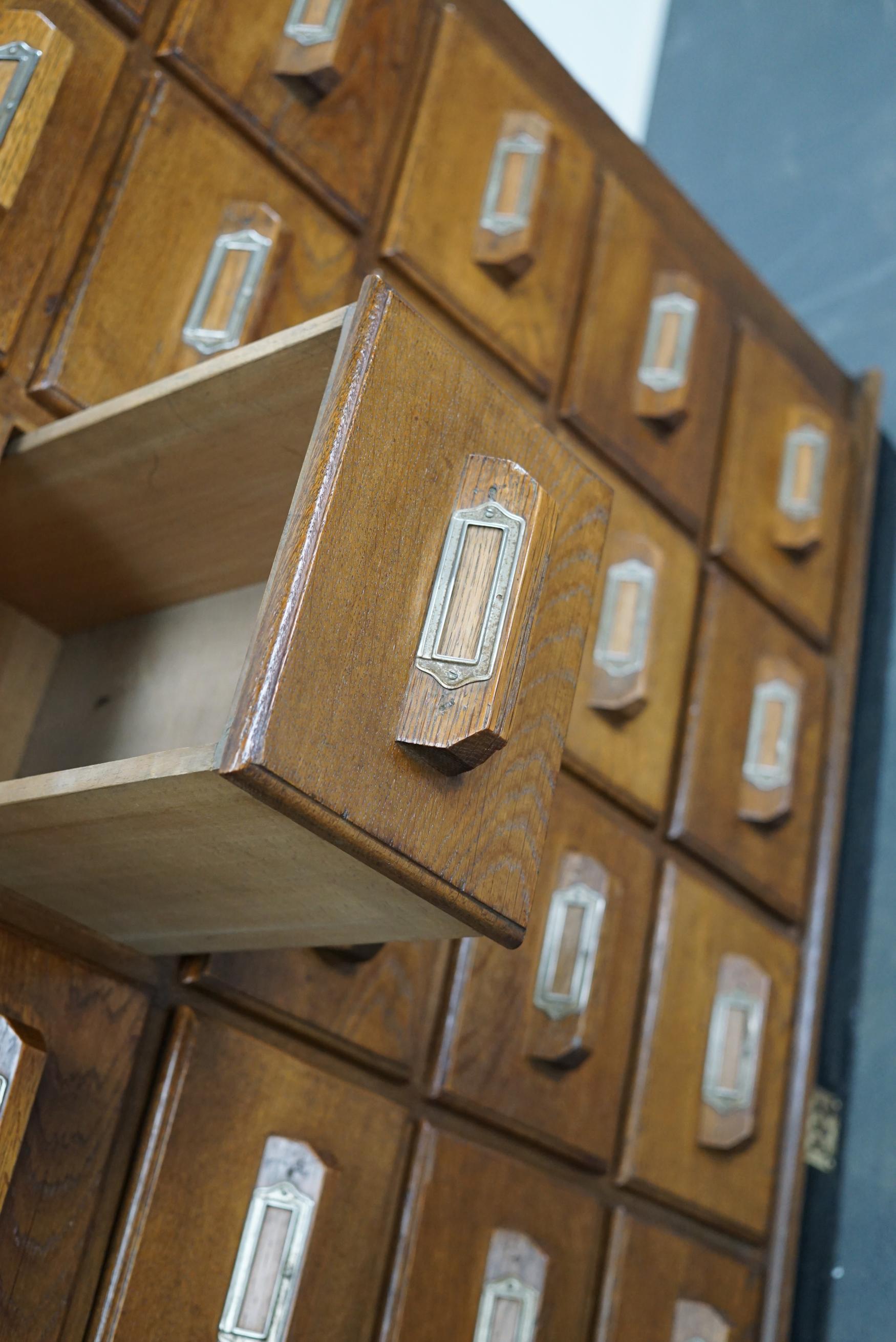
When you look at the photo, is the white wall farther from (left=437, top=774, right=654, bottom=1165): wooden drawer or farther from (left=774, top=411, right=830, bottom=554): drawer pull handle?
(left=437, top=774, right=654, bottom=1165): wooden drawer

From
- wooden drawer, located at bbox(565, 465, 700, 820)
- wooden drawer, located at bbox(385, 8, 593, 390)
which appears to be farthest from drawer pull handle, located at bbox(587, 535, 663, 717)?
wooden drawer, located at bbox(385, 8, 593, 390)

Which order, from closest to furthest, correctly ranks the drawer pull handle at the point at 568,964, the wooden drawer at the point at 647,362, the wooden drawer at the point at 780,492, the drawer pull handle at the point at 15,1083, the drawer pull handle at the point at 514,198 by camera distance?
the drawer pull handle at the point at 15,1083, the drawer pull handle at the point at 568,964, the drawer pull handle at the point at 514,198, the wooden drawer at the point at 647,362, the wooden drawer at the point at 780,492

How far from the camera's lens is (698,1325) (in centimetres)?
157

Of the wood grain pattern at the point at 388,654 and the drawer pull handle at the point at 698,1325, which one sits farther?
the drawer pull handle at the point at 698,1325

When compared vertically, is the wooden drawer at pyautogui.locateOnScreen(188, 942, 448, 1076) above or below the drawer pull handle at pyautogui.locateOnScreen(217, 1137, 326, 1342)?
above

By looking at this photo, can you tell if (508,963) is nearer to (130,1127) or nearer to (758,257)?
(130,1127)

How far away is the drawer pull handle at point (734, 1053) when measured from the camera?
5.39 ft

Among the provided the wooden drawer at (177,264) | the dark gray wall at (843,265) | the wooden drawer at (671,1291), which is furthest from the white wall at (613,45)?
the wooden drawer at (671,1291)

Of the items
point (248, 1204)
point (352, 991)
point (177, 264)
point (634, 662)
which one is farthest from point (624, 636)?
point (248, 1204)

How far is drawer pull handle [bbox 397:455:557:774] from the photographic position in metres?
0.82

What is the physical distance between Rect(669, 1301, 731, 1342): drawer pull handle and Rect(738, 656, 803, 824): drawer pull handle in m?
0.55

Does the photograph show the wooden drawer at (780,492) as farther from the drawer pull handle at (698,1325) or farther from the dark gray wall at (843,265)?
the drawer pull handle at (698,1325)

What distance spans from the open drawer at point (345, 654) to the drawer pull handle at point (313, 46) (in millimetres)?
519

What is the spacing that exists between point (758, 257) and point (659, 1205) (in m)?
1.60
